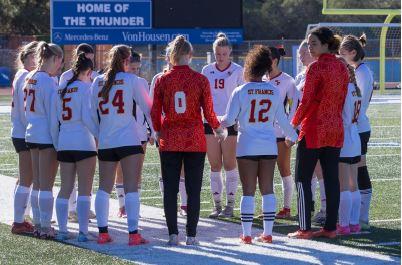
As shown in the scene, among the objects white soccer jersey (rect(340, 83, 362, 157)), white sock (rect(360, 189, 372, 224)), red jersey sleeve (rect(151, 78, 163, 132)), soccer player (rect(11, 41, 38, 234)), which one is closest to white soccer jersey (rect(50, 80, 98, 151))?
red jersey sleeve (rect(151, 78, 163, 132))

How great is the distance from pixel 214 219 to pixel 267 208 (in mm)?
1669

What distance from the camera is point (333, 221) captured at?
364 inches

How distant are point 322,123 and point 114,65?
1958 mm

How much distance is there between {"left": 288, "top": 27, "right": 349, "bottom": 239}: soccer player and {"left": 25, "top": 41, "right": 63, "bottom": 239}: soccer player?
230cm

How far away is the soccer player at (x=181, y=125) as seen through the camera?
28.8 ft

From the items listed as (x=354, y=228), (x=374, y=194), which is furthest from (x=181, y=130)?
→ (x=374, y=194)

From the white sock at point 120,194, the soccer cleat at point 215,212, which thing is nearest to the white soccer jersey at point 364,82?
the soccer cleat at point 215,212

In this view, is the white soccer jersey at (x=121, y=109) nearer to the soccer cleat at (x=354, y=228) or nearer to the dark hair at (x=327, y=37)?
the dark hair at (x=327, y=37)

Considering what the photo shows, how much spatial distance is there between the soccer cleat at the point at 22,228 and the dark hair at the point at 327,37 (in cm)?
336

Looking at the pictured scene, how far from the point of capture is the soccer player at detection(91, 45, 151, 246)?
29.1 feet

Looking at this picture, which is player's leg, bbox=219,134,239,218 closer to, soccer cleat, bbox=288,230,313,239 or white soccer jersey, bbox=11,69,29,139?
soccer cleat, bbox=288,230,313,239

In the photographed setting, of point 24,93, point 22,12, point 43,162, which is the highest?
point 22,12

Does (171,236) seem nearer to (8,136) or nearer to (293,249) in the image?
(293,249)

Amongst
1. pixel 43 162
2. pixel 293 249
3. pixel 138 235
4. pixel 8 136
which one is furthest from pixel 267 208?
pixel 8 136
